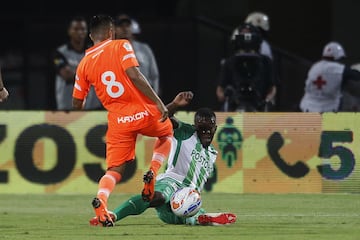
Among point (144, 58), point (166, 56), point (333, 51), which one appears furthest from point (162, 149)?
point (166, 56)

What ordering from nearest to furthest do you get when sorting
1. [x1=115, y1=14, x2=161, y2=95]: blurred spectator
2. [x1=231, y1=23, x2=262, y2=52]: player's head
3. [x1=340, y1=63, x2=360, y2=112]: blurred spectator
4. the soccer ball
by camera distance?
the soccer ball → [x1=231, y1=23, x2=262, y2=52]: player's head → [x1=115, y1=14, x2=161, y2=95]: blurred spectator → [x1=340, y1=63, x2=360, y2=112]: blurred spectator

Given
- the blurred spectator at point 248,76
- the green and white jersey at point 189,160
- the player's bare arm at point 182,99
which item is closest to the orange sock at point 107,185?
the green and white jersey at point 189,160

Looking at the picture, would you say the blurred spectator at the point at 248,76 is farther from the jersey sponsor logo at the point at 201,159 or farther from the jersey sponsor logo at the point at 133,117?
the jersey sponsor logo at the point at 133,117

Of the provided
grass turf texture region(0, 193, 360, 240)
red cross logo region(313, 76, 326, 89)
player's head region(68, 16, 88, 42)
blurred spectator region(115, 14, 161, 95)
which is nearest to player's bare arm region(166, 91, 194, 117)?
grass turf texture region(0, 193, 360, 240)

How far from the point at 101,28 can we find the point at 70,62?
5100 mm

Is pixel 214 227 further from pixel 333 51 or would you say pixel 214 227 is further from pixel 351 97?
pixel 351 97

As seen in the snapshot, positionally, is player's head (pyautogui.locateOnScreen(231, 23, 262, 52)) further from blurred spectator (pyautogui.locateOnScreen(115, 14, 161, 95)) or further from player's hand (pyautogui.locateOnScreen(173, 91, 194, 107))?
player's hand (pyautogui.locateOnScreen(173, 91, 194, 107))

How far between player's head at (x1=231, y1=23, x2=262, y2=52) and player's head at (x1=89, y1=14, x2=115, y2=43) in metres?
4.64

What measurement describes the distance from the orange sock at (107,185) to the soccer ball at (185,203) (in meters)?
0.61

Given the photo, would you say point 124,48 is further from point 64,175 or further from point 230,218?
point 64,175

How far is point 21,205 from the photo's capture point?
47.5 feet

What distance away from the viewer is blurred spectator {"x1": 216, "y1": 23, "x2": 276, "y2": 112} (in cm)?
1652

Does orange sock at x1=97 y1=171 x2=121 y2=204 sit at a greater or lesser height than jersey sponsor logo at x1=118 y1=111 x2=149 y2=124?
lesser

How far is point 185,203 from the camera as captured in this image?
11.5 m
